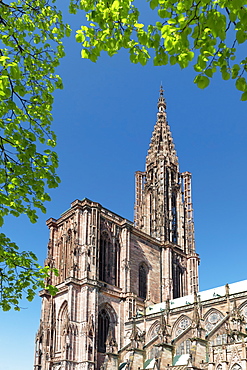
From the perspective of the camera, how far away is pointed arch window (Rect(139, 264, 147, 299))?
52.7 m

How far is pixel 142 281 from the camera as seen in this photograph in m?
53.1

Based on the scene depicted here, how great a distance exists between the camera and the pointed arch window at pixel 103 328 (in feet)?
148

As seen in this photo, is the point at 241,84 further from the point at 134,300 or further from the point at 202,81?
the point at 134,300

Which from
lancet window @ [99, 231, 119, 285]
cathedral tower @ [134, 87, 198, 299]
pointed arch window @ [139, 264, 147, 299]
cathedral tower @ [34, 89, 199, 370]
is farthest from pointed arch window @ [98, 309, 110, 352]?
cathedral tower @ [134, 87, 198, 299]

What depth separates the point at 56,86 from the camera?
38.6ft

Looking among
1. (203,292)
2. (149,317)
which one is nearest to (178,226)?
(203,292)

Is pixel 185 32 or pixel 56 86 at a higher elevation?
pixel 56 86

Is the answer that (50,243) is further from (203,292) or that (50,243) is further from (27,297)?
(27,297)

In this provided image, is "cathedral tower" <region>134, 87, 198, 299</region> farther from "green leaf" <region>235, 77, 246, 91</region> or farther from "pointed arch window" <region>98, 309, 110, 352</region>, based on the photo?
"green leaf" <region>235, 77, 246, 91</region>

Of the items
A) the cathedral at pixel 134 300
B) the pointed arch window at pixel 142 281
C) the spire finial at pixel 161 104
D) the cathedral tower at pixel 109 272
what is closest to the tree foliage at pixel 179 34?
the cathedral at pixel 134 300

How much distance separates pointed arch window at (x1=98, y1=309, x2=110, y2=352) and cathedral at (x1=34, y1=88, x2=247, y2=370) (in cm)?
10

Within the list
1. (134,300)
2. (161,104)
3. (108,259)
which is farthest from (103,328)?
(161,104)

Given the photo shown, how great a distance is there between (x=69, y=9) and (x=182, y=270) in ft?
171

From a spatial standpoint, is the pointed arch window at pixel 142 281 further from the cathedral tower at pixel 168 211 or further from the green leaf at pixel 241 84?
the green leaf at pixel 241 84
